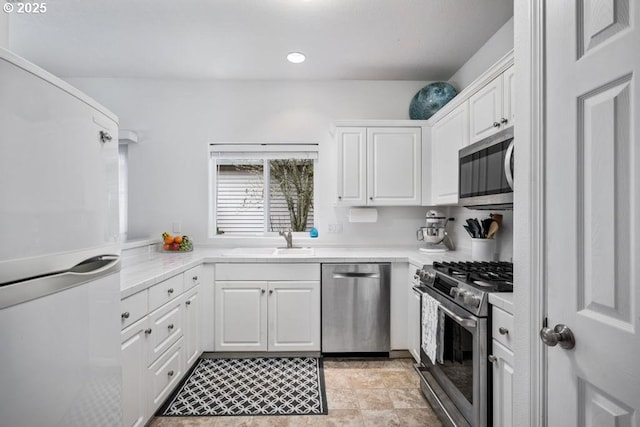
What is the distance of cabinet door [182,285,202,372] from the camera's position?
7.77 ft

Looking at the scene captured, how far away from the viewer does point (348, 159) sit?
3.00 meters

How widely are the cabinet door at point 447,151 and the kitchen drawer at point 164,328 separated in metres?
2.18

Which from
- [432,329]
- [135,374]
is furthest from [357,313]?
[135,374]

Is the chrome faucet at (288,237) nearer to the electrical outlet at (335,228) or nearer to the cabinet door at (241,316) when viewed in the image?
the electrical outlet at (335,228)

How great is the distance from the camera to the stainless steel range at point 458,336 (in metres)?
1.42

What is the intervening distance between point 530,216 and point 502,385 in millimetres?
780

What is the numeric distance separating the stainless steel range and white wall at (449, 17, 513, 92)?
5.18 feet

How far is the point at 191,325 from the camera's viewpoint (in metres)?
2.47

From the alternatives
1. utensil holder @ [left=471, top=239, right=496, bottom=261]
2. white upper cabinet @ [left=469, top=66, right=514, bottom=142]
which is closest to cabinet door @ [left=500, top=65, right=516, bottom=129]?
white upper cabinet @ [left=469, top=66, right=514, bottom=142]

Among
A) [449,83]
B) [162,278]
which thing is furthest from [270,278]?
[449,83]

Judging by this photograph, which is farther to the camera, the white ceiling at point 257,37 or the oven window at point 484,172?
the white ceiling at point 257,37

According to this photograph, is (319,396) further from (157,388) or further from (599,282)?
(599,282)

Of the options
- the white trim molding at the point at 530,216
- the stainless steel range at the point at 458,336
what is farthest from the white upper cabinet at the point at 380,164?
the white trim molding at the point at 530,216

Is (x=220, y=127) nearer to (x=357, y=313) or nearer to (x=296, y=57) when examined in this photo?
(x=296, y=57)
